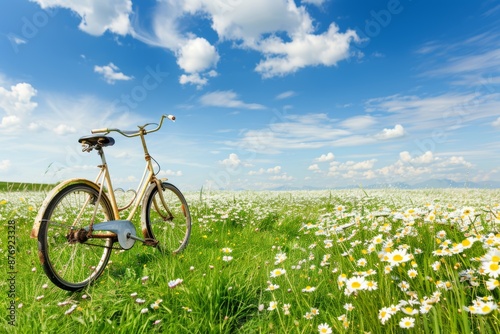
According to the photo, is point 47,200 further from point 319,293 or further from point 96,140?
point 319,293

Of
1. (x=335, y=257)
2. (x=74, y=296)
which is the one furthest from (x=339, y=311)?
(x=74, y=296)

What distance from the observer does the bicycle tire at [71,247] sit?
14.6 feet

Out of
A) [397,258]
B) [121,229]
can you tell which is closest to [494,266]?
[397,258]

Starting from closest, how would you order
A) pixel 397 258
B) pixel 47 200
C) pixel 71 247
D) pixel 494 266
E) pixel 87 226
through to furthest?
pixel 494 266 → pixel 397 258 → pixel 47 200 → pixel 87 226 → pixel 71 247

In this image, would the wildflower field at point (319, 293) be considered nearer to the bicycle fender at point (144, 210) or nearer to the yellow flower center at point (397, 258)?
the yellow flower center at point (397, 258)

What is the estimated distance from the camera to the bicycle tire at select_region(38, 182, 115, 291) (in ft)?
14.6

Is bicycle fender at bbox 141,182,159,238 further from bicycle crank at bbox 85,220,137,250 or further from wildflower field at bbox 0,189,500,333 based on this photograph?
wildflower field at bbox 0,189,500,333

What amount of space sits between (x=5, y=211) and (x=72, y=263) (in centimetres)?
713

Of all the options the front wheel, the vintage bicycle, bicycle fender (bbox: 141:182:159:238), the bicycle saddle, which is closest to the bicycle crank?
the vintage bicycle

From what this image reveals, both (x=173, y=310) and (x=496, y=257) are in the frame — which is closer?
(x=496, y=257)

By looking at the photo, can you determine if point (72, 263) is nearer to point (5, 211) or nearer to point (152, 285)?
point (152, 285)

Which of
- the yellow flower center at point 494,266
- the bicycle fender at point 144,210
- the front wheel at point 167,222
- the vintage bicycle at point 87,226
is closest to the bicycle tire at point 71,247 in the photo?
the vintage bicycle at point 87,226

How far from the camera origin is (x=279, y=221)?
9.25 m

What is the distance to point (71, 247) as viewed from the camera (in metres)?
5.79
